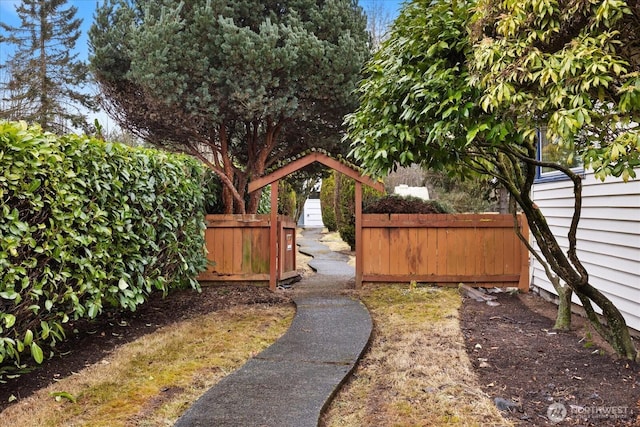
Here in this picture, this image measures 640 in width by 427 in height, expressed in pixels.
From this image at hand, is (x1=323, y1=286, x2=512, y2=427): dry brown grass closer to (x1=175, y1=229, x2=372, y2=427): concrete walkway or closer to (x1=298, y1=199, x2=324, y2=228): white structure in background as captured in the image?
(x1=175, y1=229, x2=372, y2=427): concrete walkway

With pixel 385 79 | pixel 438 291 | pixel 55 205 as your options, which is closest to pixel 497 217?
pixel 438 291

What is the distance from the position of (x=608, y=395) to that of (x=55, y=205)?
398 cm

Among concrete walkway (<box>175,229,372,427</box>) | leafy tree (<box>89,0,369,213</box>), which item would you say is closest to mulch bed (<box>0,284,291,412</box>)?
concrete walkway (<box>175,229,372,427</box>)

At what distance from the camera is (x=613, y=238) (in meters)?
4.57

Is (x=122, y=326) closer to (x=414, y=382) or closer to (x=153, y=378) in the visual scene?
(x=153, y=378)

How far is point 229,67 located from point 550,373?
645 centimetres

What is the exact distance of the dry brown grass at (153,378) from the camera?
2.77 metres

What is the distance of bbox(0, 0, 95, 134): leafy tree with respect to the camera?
16.0 metres

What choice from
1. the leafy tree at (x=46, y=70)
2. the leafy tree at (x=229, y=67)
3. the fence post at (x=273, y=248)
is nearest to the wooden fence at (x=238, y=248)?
the fence post at (x=273, y=248)

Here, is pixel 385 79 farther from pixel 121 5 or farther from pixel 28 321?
pixel 121 5

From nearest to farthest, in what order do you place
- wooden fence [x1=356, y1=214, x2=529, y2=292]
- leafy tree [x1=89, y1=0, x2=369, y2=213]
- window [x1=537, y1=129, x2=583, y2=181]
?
window [x1=537, y1=129, x2=583, y2=181]
wooden fence [x1=356, y1=214, x2=529, y2=292]
leafy tree [x1=89, y1=0, x2=369, y2=213]

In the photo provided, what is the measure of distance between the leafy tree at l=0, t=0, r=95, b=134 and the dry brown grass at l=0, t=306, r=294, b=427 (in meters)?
13.8

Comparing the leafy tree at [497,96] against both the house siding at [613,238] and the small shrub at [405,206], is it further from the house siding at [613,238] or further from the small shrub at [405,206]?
the small shrub at [405,206]

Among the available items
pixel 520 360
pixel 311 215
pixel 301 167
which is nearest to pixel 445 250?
pixel 301 167
